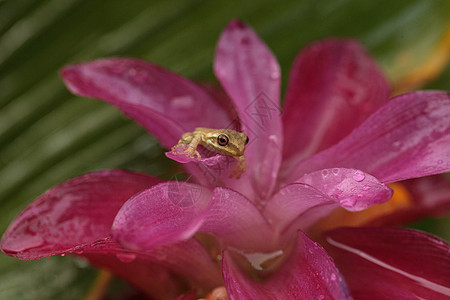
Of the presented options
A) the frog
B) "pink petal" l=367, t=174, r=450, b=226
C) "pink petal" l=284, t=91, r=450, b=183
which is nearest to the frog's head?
the frog

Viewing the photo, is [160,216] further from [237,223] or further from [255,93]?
[255,93]

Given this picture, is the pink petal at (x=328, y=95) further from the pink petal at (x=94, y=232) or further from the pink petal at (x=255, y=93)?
the pink petal at (x=94, y=232)

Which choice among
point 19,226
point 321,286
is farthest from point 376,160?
point 19,226

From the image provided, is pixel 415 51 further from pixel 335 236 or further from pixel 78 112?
pixel 78 112

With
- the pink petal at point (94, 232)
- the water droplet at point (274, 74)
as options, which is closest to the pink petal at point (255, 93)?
the water droplet at point (274, 74)

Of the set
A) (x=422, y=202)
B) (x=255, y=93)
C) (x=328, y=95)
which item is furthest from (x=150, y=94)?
(x=422, y=202)
